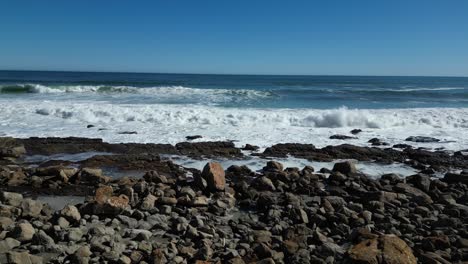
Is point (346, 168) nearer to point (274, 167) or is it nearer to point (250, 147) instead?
point (274, 167)

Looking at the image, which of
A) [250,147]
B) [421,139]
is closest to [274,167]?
[250,147]

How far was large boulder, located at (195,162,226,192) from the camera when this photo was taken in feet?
25.0

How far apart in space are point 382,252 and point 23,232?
4.34 m

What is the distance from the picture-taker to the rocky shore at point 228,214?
5.00m

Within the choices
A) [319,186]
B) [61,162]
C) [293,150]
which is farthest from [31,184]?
[293,150]

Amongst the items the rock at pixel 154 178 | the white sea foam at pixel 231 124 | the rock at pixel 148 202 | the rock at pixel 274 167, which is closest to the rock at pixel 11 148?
the white sea foam at pixel 231 124

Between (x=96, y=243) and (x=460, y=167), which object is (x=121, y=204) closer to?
(x=96, y=243)

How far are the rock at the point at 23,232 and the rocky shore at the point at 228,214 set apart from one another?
0.05ft

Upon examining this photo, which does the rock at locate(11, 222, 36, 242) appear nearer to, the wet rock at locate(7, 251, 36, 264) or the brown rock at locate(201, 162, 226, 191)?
the wet rock at locate(7, 251, 36, 264)

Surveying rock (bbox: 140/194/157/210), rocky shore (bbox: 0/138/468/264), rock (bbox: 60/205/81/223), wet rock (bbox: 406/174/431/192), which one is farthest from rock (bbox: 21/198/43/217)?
wet rock (bbox: 406/174/431/192)

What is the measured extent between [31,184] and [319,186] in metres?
5.48

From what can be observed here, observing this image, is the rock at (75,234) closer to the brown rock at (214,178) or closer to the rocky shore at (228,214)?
the rocky shore at (228,214)

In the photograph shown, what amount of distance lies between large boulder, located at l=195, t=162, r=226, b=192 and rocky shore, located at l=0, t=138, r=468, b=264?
2 centimetres

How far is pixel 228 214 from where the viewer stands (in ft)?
21.9
